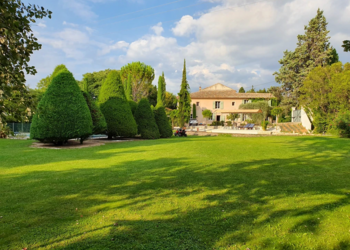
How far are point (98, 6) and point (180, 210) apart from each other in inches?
424

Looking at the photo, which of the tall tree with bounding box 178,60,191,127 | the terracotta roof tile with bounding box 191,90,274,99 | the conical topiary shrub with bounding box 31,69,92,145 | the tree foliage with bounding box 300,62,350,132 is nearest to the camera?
the conical topiary shrub with bounding box 31,69,92,145

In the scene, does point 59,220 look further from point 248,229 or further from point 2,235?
point 248,229

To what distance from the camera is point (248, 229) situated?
9.34 feet

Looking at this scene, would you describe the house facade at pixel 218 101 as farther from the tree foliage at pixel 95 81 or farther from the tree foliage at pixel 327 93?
the tree foliage at pixel 327 93

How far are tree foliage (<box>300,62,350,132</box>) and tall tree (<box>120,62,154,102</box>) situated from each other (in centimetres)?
2683

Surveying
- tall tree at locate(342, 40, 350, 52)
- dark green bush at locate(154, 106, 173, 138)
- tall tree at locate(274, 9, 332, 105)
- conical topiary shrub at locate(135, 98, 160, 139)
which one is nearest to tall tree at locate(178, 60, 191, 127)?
tall tree at locate(274, 9, 332, 105)

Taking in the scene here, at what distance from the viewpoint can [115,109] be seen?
1617 cm

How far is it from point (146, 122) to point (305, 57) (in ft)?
84.3

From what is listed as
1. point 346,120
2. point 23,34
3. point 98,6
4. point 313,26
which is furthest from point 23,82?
point 313,26

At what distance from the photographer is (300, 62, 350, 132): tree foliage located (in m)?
17.7

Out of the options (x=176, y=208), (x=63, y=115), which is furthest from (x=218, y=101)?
(x=176, y=208)

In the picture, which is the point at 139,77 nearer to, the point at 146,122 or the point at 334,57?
the point at 146,122

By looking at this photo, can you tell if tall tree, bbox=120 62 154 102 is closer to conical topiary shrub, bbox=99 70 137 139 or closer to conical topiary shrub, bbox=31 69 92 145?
conical topiary shrub, bbox=99 70 137 139

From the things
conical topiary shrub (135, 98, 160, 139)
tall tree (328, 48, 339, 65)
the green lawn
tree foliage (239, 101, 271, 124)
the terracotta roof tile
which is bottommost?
the green lawn
